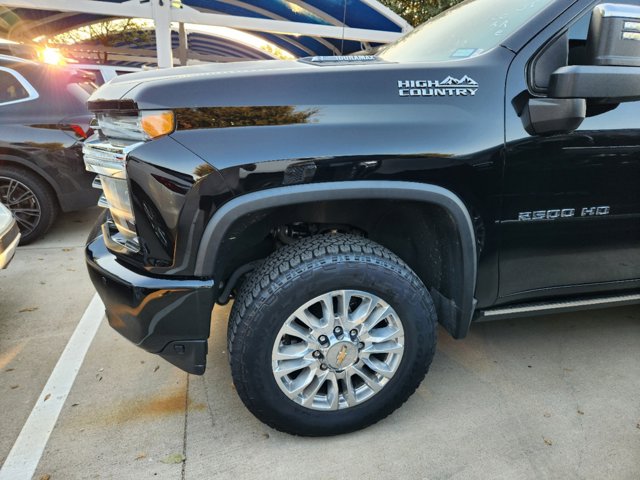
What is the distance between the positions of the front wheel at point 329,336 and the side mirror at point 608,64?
0.99 m

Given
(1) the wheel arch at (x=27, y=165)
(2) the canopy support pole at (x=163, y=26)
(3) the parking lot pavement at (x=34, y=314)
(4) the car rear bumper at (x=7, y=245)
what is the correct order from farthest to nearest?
(2) the canopy support pole at (x=163, y=26) < (1) the wheel arch at (x=27, y=165) < (4) the car rear bumper at (x=7, y=245) < (3) the parking lot pavement at (x=34, y=314)

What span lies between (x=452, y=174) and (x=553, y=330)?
1782mm

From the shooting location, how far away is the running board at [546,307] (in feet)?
7.20

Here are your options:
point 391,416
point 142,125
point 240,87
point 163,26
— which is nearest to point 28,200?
point 142,125

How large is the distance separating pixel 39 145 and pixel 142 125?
330 cm

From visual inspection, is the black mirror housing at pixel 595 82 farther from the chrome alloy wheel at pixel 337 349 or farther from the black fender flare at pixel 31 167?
the black fender flare at pixel 31 167

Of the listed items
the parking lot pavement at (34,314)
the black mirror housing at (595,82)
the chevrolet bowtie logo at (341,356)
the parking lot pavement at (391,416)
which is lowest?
the parking lot pavement at (391,416)

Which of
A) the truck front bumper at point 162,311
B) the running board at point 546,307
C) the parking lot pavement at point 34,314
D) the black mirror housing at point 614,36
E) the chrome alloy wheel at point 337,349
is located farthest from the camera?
the parking lot pavement at point 34,314

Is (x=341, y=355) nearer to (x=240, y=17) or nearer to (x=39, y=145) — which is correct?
(x=39, y=145)

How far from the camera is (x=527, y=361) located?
2.68 m

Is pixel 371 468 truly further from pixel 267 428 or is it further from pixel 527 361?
pixel 527 361

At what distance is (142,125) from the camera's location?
5.57ft

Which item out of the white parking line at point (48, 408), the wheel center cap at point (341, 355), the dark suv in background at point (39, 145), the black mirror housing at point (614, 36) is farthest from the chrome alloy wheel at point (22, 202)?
the black mirror housing at point (614, 36)

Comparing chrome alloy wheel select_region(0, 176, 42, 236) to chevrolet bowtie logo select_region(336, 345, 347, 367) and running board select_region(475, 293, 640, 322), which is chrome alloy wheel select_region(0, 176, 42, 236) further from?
running board select_region(475, 293, 640, 322)
